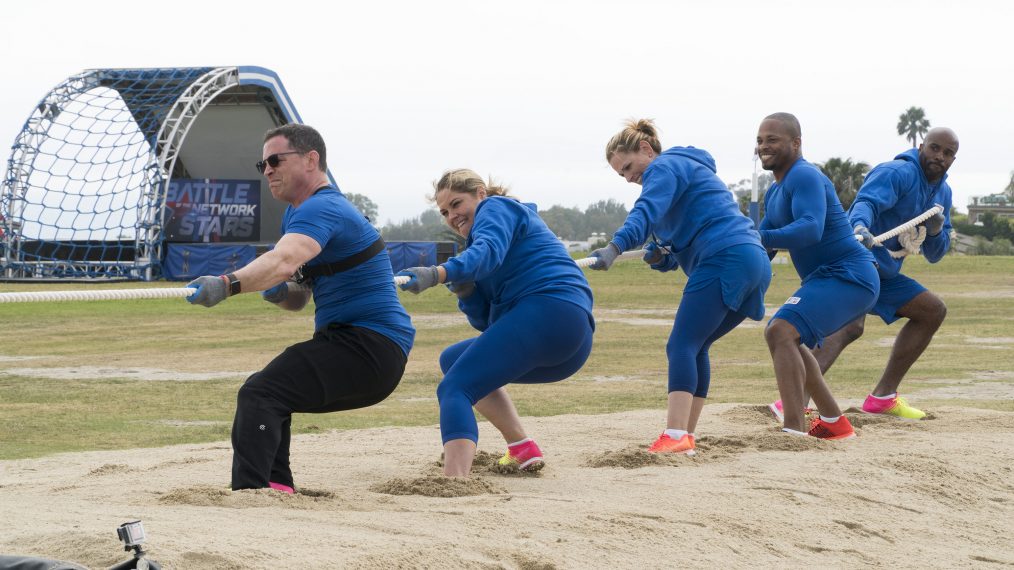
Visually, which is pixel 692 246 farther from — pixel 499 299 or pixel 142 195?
pixel 142 195

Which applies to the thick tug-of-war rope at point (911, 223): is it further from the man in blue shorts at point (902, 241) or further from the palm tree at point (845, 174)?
the palm tree at point (845, 174)

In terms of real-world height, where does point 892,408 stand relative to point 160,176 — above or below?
below

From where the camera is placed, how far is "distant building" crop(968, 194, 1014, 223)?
3834 inches

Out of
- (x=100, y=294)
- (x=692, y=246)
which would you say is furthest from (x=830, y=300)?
(x=100, y=294)

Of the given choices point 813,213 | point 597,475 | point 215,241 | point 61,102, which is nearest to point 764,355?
point 813,213

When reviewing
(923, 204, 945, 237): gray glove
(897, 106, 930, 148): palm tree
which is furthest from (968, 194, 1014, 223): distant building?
(923, 204, 945, 237): gray glove

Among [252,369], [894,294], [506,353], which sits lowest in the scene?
[252,369]

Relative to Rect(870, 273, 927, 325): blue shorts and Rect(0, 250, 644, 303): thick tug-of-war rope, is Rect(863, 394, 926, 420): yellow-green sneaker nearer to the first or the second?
Rect(870, 273, 927, 325): blue shorts

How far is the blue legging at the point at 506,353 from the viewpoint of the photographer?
5336 millimetres

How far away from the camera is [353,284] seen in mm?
5152

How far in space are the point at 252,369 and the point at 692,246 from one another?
7.98 metres

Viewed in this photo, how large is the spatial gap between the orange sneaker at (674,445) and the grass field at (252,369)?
3.21 m

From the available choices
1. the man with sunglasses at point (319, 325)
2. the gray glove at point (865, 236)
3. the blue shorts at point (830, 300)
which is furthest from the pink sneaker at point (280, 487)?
the gray glove at point (865, 236)

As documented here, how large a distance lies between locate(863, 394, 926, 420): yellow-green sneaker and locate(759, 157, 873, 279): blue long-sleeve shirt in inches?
60.7
